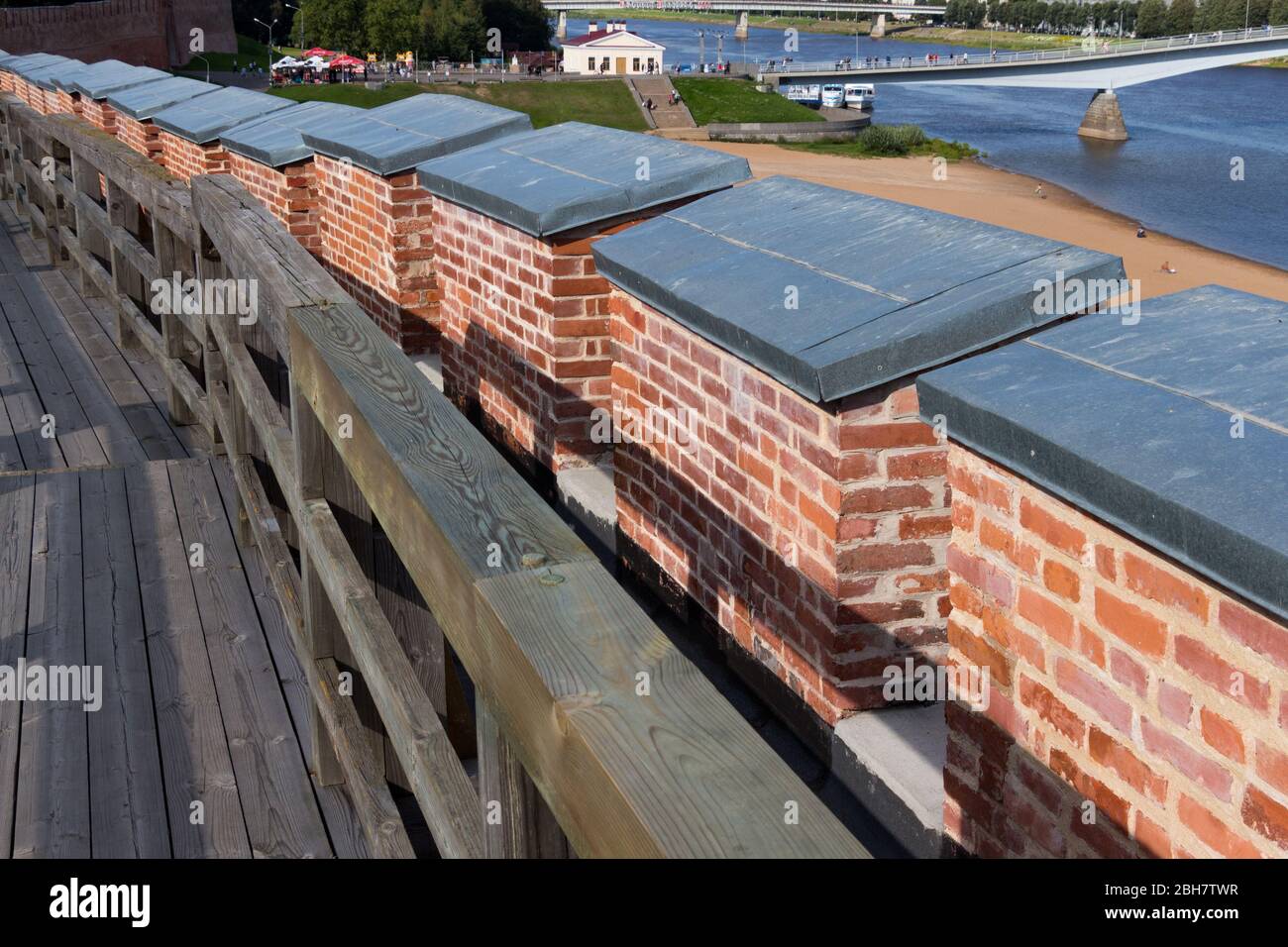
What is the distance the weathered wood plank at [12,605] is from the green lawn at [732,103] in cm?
7299

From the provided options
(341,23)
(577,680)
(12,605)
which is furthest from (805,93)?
(577,680)

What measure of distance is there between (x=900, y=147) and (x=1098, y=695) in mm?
69183

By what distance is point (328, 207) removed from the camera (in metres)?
6.42

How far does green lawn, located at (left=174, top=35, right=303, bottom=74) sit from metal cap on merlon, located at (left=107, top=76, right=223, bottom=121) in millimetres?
59811

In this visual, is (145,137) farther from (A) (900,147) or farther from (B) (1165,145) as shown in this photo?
(B) (1165,145)

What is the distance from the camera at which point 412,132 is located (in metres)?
5.58

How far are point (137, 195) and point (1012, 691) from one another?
180 inches

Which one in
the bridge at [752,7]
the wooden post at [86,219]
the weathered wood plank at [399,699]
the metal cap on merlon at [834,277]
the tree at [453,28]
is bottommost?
the weathered wood plank at [399,699]

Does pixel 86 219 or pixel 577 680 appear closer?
pixel 577 680

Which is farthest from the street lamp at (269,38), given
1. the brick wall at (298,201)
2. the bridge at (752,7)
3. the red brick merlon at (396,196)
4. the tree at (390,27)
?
the red brick merlon at (396,196)

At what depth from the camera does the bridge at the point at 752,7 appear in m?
145

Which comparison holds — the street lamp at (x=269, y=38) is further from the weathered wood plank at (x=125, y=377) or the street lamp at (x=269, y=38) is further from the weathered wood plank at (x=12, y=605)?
the weathered wood plank at (x=12, y=605)

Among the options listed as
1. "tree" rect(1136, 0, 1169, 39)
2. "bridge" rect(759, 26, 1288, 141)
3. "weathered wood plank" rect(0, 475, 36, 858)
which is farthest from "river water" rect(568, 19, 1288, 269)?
"weathered wood plank" rect(0, 475, 36, 858)
